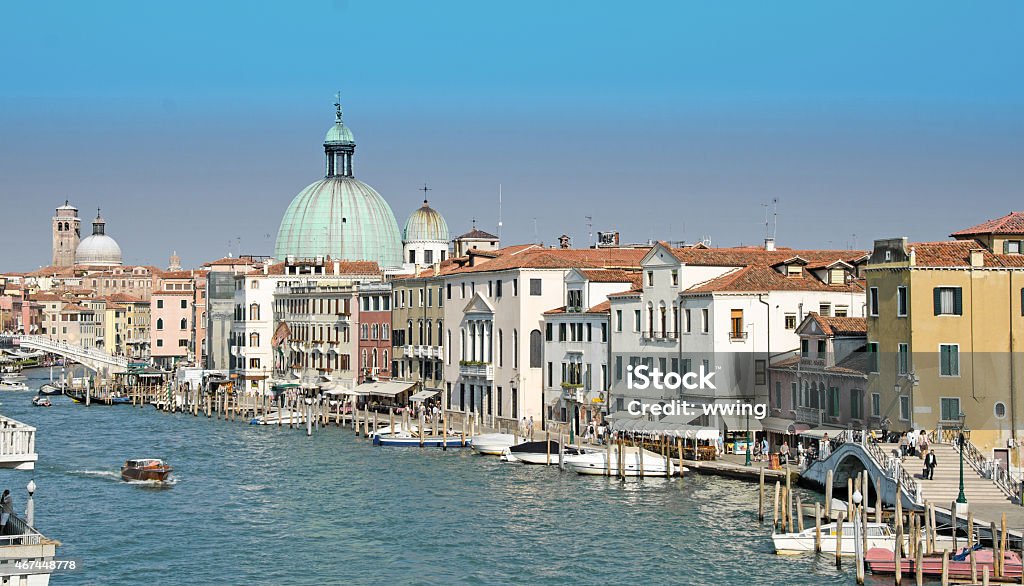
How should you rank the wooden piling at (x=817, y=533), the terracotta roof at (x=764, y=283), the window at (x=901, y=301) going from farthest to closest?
the terracotta roof at (x=764, y=283)
the window at (x=901, y=301)
the wooden piling at (x=817, y=533)

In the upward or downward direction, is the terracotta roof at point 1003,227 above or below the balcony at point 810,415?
above

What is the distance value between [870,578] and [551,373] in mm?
26077

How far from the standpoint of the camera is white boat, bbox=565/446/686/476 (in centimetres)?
4081

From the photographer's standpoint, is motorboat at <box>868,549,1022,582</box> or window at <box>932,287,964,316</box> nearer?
motorboat at <box>868,549,1022,582</box>

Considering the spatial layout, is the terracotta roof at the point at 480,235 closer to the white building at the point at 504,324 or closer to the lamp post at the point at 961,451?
the white building at the point at 504,324

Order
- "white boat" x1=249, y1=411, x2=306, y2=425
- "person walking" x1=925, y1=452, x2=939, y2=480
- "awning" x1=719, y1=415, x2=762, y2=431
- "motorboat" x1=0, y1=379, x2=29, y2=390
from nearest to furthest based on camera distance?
"person walking" x1=925, y1=452, x2=939, y2=480 → "awning" x1=719, y1=415, x2=762, y2=431 → "white boat" x1=249, y1=411, x2=306, y2=425 → "motorboat" x1=0, y1=379, x2=29, y2=390

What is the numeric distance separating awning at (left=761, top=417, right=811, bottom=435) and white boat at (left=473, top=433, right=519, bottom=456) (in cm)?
795

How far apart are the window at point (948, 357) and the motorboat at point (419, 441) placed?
61.2 ft

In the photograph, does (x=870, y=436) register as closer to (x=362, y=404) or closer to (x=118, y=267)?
(x=362, y=404)

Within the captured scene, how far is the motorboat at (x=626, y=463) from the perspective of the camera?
40812mm

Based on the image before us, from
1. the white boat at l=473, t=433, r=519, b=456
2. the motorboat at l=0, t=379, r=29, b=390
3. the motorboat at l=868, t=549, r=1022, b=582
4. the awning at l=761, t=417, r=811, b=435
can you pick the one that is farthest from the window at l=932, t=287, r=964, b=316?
the motorboat at l=0, t=379, r=29, b=390

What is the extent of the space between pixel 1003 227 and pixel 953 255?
189 centimetres

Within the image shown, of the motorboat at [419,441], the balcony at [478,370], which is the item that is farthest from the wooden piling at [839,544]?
the balcony at [478,370]

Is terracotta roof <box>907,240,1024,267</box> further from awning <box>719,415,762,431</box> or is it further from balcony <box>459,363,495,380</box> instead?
balcony <box>459,363,495,380</box>
